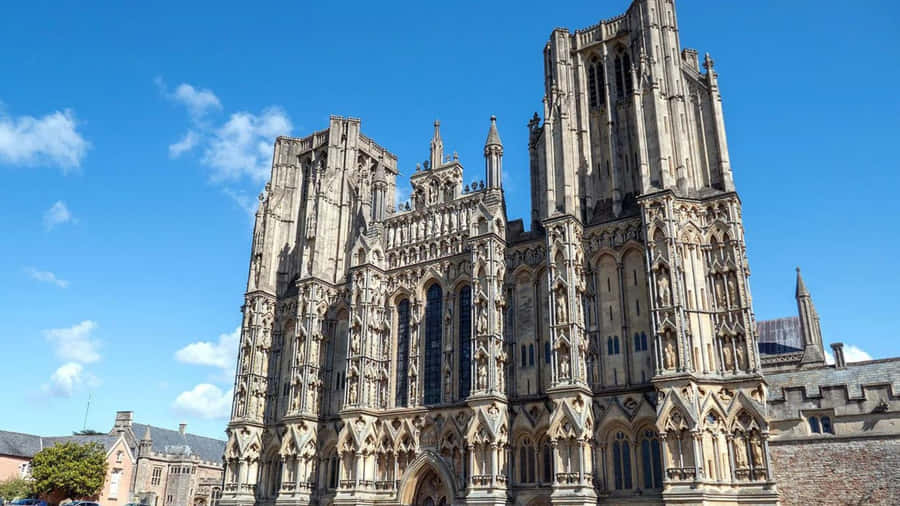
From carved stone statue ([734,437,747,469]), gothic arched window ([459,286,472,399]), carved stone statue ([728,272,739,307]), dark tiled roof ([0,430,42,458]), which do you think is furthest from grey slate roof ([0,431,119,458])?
carved stone statue ([728,272,739,307])

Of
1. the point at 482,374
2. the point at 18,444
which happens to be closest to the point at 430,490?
the point at 482,374

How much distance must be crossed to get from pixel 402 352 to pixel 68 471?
1477 inches

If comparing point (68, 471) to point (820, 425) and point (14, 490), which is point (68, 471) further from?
point (820, 425)

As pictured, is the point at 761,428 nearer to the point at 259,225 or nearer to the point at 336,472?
the point at 336,472

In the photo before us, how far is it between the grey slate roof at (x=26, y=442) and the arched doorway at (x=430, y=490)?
4796 centimetres

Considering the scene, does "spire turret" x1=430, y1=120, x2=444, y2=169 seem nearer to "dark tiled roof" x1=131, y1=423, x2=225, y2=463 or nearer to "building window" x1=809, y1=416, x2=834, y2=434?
"building window" x1=809, y1=416, x2=834, y2=434

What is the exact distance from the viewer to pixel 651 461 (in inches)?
1120

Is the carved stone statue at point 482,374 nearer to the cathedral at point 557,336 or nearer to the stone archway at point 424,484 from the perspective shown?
the cathedral at point 557,336

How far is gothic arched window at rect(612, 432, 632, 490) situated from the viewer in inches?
1137

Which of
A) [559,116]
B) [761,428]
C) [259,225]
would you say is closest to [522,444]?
[761,428]

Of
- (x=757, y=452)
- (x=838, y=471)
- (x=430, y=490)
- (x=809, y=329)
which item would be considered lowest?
(x=430, y=490)

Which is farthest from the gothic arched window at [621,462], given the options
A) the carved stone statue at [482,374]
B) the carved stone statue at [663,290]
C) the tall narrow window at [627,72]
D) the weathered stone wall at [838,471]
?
the tall narrow window at [627,72]

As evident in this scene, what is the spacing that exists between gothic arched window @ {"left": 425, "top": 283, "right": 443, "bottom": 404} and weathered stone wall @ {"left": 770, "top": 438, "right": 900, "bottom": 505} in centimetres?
1691

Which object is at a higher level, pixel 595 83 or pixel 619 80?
pixel 595 83
